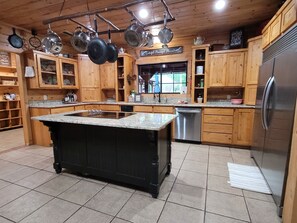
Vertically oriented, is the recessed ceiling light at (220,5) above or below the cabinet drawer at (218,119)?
above

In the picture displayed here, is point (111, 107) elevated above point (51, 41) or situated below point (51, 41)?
below

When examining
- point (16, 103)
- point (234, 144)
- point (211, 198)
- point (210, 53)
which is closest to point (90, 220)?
point (211, 198)

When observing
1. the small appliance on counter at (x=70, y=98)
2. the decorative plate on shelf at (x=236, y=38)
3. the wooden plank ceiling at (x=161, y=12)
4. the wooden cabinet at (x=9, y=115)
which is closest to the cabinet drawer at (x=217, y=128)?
the decorative plate on shelf at (x=236, y=38)

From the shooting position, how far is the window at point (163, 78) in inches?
176

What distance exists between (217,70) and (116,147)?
2.98 metres

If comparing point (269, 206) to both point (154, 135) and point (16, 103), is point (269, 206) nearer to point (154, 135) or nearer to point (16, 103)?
point (154, 135)

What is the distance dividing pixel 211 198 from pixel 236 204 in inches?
10.2

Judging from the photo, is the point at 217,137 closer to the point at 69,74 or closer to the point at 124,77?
the point at 124,77

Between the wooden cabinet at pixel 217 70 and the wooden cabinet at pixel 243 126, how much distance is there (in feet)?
2.65

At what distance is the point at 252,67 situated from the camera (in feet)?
10.8

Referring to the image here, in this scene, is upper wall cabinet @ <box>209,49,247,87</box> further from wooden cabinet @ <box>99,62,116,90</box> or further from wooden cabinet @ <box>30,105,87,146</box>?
wooden cabinet @ <box>30,105,87,146</box>

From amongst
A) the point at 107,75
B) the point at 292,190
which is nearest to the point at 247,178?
the point at 292,190

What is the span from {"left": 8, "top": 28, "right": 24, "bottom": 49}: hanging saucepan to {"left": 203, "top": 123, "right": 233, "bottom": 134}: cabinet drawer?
173 inches

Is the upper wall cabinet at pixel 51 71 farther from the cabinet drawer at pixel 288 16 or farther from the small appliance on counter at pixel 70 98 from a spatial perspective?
the cabinet drawer at pixel 288 16
